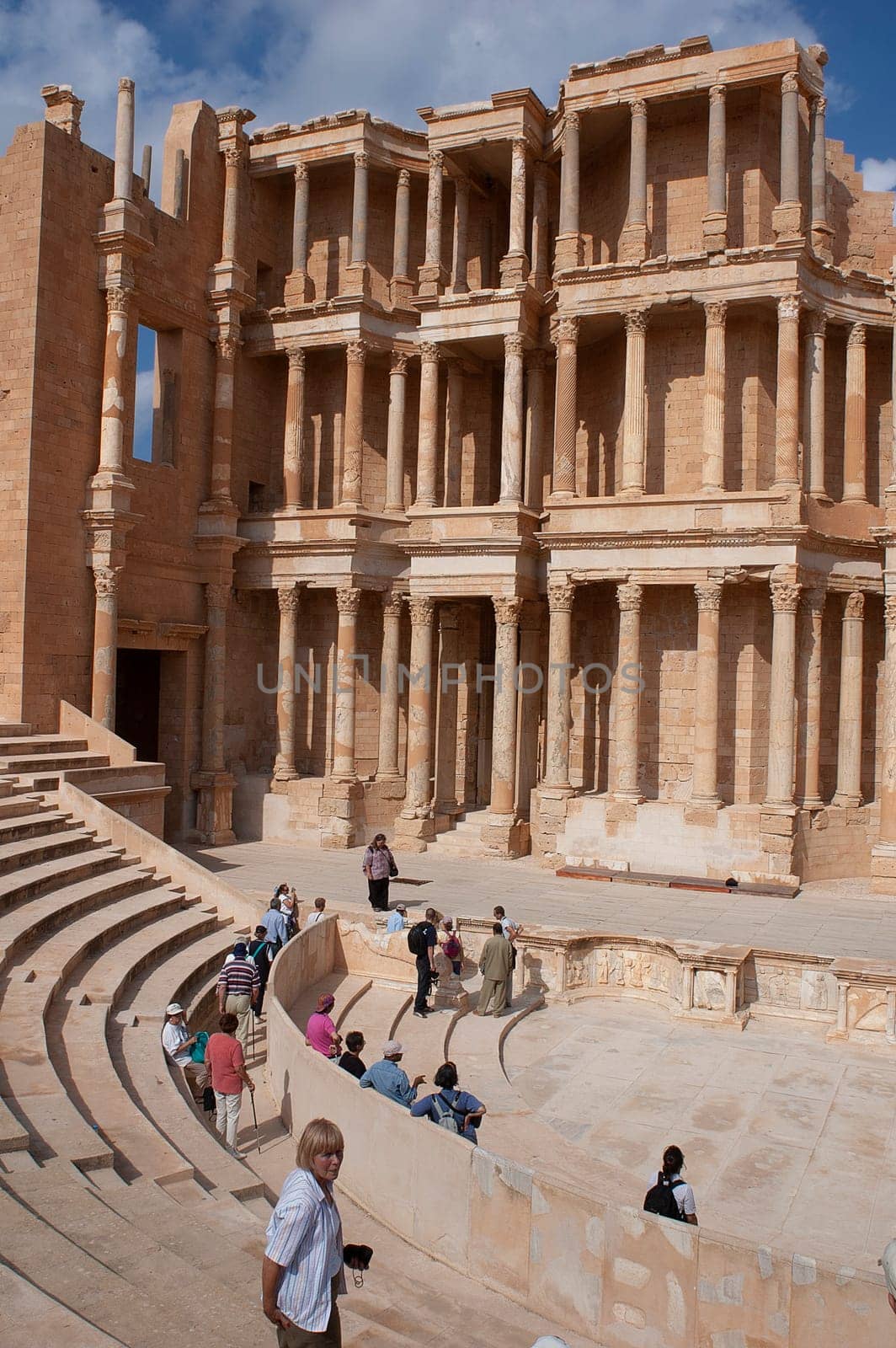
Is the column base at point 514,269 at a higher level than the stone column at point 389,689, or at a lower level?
higher

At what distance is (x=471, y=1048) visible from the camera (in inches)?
→ 536

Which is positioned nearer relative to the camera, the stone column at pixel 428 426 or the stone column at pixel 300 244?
the stone column at pixel 428 426

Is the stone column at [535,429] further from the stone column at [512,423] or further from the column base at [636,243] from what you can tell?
the column base at [636,243]

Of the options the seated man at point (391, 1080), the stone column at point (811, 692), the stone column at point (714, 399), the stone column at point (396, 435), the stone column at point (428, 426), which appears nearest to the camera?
the seated man at point (391, 1080)

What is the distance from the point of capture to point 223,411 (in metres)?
27.9

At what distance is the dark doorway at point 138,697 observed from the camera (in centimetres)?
2906

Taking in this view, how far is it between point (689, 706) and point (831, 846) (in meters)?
4.39

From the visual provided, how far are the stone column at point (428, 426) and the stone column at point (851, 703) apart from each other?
408 inches

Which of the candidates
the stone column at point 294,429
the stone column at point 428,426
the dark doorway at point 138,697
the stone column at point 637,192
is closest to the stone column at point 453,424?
the stone column at point 428,426

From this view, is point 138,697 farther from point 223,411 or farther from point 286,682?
point 223,411

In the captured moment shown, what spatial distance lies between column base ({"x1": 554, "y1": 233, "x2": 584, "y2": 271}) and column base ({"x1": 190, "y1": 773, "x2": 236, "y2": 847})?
14.8 metres

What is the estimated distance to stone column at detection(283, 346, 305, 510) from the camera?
93.5ft

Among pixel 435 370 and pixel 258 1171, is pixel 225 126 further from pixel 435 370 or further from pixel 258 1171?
pixel 258 1171

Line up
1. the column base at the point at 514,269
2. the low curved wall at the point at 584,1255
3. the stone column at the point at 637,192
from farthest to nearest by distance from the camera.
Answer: the column base at the point at 514,269 → the stone column at the point at 637,192 → the low curved wall at the point at 584,1255
